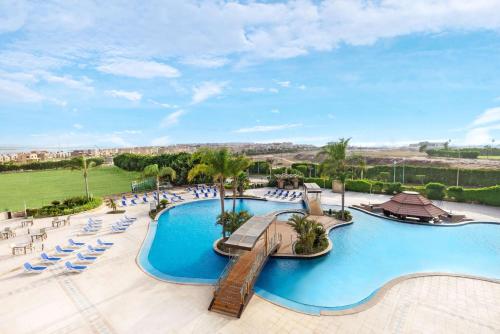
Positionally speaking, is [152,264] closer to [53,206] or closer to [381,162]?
[53,206]

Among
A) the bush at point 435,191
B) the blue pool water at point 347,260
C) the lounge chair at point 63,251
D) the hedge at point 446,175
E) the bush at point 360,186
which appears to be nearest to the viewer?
the blue pool water at point 347,260

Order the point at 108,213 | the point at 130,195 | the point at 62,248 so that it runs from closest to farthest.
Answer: the point at 62,248, the point at 108,213, the point at 130,195

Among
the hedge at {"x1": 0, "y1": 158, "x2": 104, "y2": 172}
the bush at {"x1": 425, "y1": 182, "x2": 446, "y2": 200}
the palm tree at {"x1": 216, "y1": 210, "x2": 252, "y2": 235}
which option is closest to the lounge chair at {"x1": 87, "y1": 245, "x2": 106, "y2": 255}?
the palm tree at {"x1": 216, "y1": 210, "x2": 252, "y2": 235}

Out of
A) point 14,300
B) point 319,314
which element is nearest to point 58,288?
point 14,300

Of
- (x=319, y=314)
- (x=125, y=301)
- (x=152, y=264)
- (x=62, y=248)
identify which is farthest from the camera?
(x=62, y=248)

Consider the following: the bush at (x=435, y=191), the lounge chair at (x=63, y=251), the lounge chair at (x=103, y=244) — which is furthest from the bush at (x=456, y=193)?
the lounge chair at (x=63, y=251)

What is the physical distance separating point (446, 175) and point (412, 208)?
18646 millimetres

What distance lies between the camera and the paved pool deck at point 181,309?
8086 mm

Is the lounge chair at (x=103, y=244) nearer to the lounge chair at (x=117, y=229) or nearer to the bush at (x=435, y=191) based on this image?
the lounge chair at (x=117, y=229)

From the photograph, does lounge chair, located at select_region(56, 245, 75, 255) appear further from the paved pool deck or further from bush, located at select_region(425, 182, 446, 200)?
bush, located at select_region(425, 182, 446, 200)

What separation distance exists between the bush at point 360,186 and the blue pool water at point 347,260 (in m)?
9.72

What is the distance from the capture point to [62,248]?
14.4 meters

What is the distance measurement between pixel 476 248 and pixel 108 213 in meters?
27.0

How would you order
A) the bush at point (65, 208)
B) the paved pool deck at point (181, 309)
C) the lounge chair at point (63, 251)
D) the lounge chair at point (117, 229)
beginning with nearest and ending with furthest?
the paved pool deck at point (181, 309) → the lounge chair at point (63, 251) → the lounge chair at point (117, 229) → the bush at point (65, 208)
